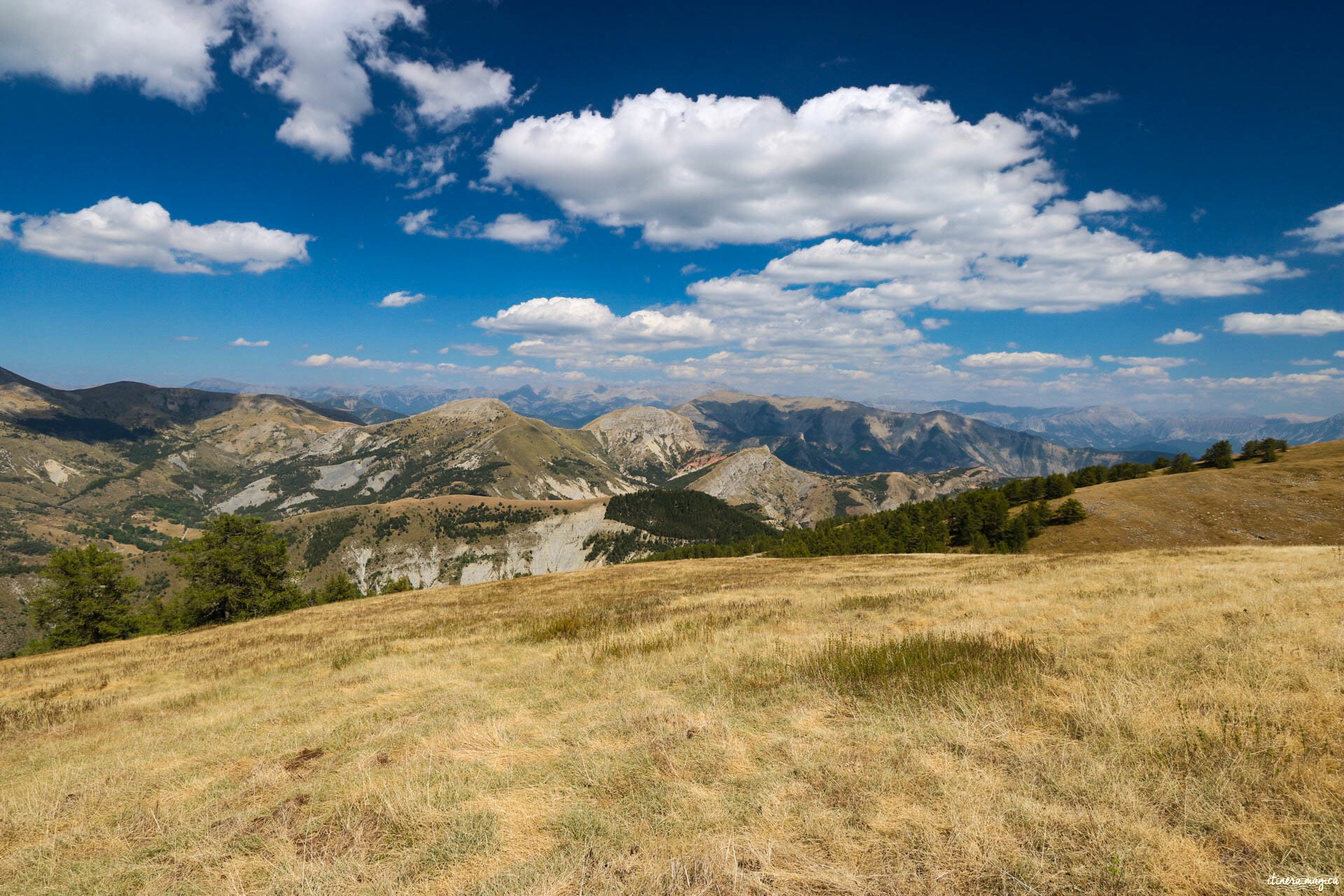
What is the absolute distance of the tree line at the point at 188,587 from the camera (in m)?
44.0

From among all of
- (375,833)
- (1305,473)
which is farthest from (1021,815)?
(1305,473)

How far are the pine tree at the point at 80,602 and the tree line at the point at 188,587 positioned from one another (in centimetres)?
6

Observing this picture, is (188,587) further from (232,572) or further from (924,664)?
(924,664)

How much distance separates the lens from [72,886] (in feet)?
19.8

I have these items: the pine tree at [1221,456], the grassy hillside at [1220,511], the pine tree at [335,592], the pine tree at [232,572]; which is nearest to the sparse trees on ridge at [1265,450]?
the pine tree at [1221,456]

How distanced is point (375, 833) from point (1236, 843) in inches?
372

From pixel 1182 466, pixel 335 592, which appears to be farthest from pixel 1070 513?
pixel 335 592

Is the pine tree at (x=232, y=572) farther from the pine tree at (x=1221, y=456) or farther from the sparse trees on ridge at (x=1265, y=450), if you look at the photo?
the sparse trees on ridge at (x=1265, y=450)

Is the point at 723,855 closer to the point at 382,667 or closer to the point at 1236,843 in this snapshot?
the point at 1236,843

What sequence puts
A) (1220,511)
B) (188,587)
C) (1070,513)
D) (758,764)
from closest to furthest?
(758,764) → (188,587) → (1220,511) → (1070,513)

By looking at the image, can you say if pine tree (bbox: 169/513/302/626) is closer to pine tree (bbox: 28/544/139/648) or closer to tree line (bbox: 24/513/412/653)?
tree line (bbox: 24/513/412/653)

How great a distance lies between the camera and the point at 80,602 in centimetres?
4597

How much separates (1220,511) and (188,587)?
129896mm

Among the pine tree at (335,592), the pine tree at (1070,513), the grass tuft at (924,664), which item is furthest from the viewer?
the pine tree at (335,592)
